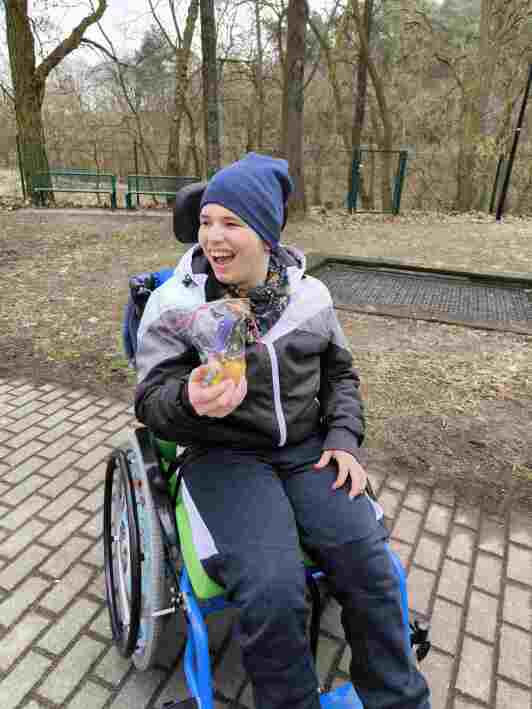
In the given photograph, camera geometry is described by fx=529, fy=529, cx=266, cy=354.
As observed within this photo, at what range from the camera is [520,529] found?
7.93ft

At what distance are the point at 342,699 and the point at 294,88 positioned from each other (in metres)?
9.54

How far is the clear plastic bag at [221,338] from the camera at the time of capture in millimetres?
1281

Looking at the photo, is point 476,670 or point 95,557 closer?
point 476,670

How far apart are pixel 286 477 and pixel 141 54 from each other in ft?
55.5

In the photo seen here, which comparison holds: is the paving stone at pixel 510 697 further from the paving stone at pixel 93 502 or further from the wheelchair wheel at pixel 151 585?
the paving stone at pixel 93 502

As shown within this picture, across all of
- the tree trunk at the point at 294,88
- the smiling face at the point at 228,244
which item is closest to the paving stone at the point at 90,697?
the smiling face at the point at 228,244

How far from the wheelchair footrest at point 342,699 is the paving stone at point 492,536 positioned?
1094mm

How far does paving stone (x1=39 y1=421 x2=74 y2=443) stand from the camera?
3.00m

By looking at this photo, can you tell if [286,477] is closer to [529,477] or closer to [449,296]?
[529,477]

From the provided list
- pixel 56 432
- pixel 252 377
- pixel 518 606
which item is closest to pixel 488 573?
pixel 518 606

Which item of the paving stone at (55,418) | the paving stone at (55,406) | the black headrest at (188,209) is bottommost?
the paving stone at (55,418)

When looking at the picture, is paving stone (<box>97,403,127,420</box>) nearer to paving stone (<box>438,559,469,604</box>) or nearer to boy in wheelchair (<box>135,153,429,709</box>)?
boy in wheelchair (<box>135,153,429,709</box>)

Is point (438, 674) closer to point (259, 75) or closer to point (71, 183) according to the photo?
point (71, 183)

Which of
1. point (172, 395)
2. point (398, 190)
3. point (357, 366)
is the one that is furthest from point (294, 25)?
point (172, 395)
